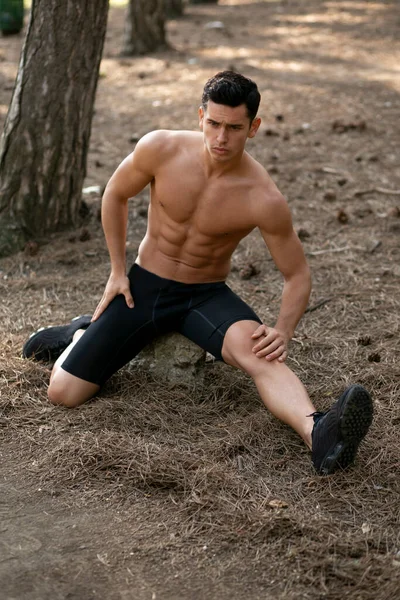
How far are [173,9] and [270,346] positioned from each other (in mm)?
13270

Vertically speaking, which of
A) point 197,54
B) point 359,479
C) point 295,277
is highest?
point 295,277

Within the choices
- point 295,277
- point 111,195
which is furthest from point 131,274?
point 295,277

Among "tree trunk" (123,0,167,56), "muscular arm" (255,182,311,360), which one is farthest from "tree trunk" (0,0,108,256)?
"tree trunk" (123,0,167,56)

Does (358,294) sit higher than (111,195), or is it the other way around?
(111,195)

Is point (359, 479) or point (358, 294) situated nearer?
point (359, 479)

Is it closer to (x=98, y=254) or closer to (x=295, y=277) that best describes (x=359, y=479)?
(x=295, y=277)

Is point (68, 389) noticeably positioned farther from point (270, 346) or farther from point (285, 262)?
point (285, 262)

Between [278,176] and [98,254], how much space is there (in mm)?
2279

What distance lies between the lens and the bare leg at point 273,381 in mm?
3676

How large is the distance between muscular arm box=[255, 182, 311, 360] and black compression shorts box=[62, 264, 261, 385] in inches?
7.4

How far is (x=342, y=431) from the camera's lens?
10.9ft


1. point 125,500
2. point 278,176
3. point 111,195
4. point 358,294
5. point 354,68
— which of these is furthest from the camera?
point 354,68

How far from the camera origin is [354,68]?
38.7 feet

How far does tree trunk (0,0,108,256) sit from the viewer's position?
5.67 m
